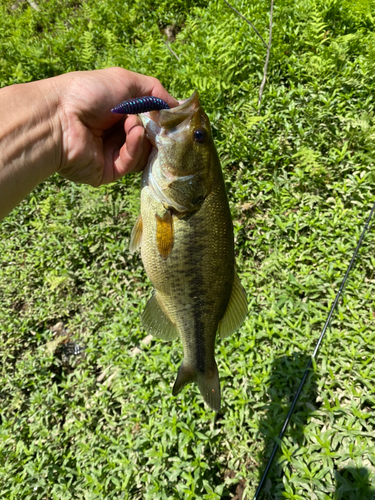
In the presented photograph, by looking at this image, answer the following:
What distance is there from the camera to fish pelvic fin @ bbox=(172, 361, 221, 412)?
2100 millimetres

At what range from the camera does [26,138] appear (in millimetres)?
2066

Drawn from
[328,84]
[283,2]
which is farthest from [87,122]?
[283,2]

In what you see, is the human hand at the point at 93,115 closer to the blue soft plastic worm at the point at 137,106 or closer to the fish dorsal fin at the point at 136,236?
the blue soft plastic worm at the point at 137,106

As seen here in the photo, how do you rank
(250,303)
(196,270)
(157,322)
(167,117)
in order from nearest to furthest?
(167,117) < (196,270) < (157,322) < (250,303)

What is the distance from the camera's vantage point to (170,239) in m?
1.89

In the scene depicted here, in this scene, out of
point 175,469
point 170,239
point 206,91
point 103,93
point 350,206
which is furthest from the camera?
point 206,91

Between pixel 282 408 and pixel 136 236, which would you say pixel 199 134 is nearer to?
pixel 136 236

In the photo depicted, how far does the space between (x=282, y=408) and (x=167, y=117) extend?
2.40 metres

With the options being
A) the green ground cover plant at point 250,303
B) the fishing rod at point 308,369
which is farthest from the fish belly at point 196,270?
the green ground cover plant at point 250,303

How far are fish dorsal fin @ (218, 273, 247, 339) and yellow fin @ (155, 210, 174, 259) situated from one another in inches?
19.0

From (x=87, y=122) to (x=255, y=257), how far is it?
236 cm

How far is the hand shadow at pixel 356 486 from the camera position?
226 cm

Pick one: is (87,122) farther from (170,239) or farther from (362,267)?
Result: (362,267)

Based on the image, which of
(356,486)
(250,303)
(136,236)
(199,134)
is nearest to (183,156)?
(199,134)
